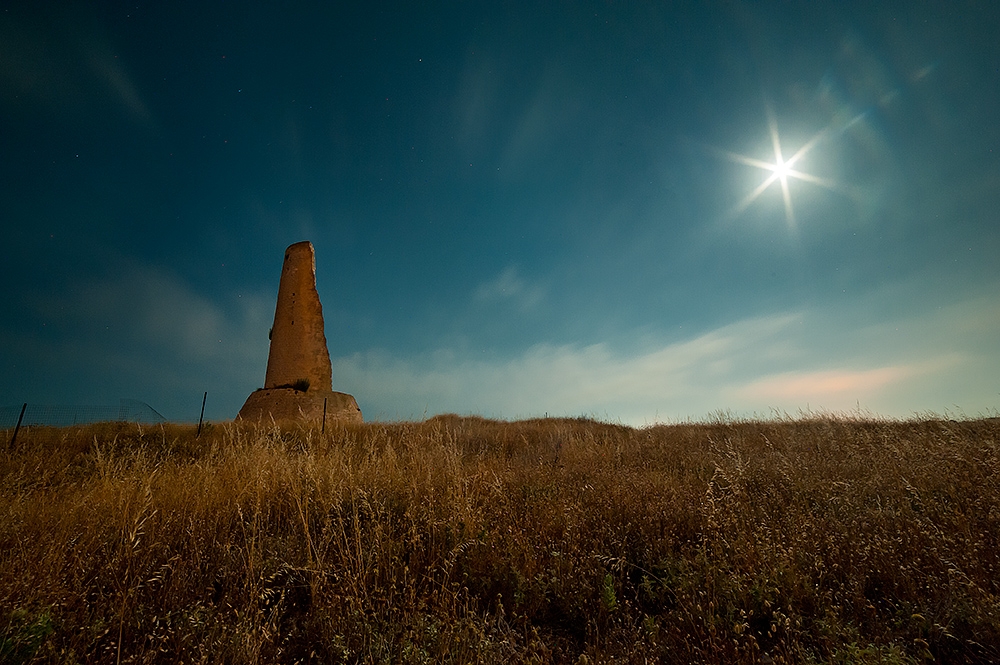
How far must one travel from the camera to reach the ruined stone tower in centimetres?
1197

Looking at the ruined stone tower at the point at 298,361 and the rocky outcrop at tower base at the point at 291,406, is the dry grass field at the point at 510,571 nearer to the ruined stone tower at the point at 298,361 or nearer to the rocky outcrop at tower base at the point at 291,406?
the rocky outcrop at tower base at the point at 291,406

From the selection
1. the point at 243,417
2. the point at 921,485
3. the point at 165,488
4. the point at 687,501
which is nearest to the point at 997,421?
the point at 921,485

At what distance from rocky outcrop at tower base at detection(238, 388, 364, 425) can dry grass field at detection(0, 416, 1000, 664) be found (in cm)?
683

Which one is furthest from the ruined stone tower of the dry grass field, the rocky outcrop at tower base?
the dry grass field

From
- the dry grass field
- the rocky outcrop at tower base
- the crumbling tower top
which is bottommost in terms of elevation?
the dry grass field

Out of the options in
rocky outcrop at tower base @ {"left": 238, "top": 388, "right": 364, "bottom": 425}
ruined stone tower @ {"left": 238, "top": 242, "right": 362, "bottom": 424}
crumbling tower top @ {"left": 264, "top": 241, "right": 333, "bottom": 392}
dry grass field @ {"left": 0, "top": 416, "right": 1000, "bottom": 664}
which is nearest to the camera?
dry grass field @ {"left": 0, "top": 416, "right": 1000, "bottom": 664}

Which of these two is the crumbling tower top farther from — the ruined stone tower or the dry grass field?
the dry grass field

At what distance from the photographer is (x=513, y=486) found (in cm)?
489

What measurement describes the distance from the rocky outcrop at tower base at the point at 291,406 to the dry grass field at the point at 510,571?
22.4ft

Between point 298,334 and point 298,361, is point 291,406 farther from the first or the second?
point 298,334

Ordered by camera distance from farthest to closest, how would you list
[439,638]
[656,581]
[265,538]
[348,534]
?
1. [348,534]
2. [265,538]
3. [656,581]
4. [439,638]

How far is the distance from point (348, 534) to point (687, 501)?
3130 millimetres

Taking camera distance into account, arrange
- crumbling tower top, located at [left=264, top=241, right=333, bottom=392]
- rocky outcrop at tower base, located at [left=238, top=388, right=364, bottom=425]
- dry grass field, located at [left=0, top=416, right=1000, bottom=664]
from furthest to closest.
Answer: crumbling tower top, located at [left=264, top=241, right=333, bottom=392], rocky outcrop at tower base, located at [left=238, top=388, right=364, bottom=425], dry grass field, located at [left=0, top=416, right=1000, bottom=664]

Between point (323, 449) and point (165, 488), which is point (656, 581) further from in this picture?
point (323, 449)
